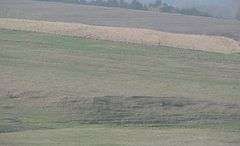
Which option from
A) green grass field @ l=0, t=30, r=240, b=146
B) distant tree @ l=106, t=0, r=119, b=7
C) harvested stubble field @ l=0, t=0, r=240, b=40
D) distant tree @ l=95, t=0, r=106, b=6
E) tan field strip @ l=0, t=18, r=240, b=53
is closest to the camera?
green grass field @ l=0, t=30, r=240, b=146

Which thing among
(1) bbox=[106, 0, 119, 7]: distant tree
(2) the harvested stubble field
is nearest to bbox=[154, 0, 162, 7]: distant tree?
(1) bbox=[106, 0, 119, 7]: distant tree

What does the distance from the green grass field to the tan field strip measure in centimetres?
260

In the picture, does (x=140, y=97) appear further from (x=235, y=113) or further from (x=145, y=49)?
(x=145, y=49)

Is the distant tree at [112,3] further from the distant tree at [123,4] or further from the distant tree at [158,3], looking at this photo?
the distant tree at [158,3]

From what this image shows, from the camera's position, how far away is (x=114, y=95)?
25.1 metres

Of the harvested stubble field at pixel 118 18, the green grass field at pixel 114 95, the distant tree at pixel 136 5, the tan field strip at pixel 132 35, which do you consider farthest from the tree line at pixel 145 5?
the green grass field at pixel 114 95

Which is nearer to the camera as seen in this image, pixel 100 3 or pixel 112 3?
pixel 112 3

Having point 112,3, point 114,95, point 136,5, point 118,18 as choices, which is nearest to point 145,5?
point 136,5

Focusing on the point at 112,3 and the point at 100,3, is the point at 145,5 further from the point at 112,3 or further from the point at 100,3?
the point at 100,3

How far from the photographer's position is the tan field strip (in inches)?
1633

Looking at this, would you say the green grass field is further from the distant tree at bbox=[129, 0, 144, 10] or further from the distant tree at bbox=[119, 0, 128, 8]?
the distant tree at bbox=[119, 0, 128, 8]

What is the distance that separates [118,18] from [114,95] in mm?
30374

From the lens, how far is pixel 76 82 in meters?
27.5

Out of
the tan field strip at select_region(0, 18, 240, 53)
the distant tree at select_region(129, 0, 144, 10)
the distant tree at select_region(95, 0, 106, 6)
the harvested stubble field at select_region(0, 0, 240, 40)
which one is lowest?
the distant tree at select_region(95, 0, 106, 6)
